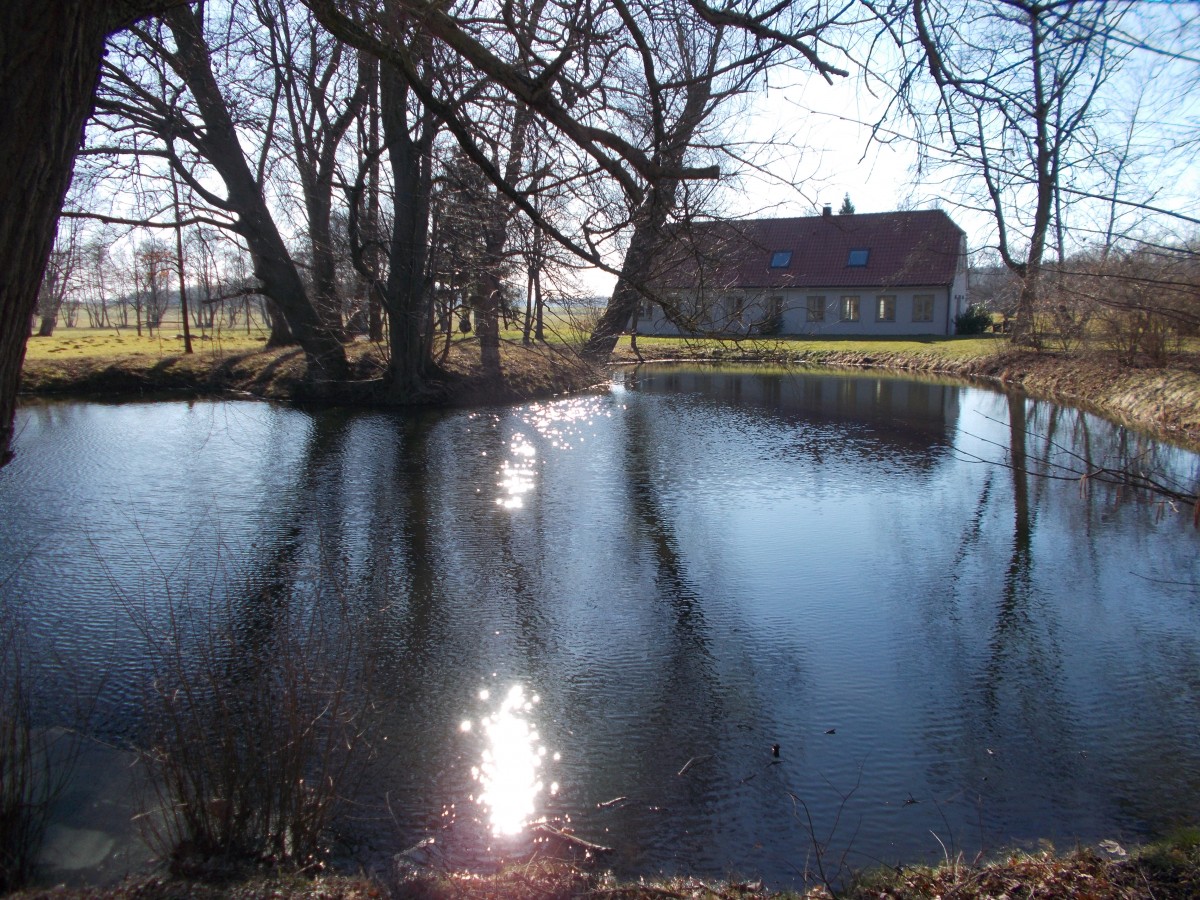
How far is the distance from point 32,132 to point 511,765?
3243mm

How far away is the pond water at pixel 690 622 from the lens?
4.05m

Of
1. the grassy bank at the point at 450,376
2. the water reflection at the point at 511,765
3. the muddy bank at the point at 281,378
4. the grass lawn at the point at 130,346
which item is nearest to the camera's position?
the water reflection at the point at 511,765

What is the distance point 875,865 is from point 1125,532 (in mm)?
6304

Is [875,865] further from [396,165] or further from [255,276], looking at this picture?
[255,276]

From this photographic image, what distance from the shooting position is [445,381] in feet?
58.0

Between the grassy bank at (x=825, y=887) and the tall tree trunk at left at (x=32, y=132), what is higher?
the tall tree trunk at left at (x=32, y=132)

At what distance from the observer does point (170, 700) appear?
326 cm

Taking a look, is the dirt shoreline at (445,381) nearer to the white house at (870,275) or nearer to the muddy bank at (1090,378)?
the muddy bank at (1090,378)

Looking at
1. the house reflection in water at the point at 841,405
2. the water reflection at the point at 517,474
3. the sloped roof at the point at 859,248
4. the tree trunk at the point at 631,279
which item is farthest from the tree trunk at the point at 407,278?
the sloped roof at the point at 859,248

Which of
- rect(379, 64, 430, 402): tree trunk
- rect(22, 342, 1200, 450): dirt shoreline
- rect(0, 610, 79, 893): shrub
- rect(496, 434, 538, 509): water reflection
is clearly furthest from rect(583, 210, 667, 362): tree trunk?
rect(22, 342, 1200, 450): dirt shoreline

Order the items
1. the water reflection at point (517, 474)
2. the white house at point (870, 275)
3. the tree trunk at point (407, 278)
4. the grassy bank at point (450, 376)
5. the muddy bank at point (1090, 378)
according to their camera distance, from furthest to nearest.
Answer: the white house at point (870, 275) → the grassy bank at point (450, 376) → the tree trunk at point (407, 278) → the muddy bank at point (1090, 378) → the water reflection at point (517, 474)

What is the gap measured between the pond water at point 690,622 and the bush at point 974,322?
23.0 meters

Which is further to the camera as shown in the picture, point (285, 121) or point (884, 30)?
point (285, 121)

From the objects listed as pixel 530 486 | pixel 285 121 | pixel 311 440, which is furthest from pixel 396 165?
pixel 530 486
